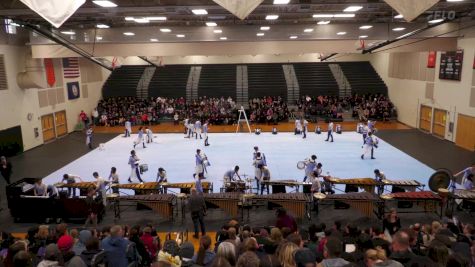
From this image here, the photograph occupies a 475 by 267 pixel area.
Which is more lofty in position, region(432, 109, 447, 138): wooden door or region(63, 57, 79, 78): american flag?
region(63, 57, 79, 78): american flag

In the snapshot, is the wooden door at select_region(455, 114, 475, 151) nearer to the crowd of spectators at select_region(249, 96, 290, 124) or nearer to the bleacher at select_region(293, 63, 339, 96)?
the crowd of spectators at select_region(249, 96, 290, 124)

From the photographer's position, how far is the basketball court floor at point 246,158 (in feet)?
61.2

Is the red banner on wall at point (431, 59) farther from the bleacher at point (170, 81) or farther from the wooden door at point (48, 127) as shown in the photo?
the wooden door at point (48, 127)

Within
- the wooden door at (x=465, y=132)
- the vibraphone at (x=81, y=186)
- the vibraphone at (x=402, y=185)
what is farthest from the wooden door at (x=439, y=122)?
the vibraphone at (x=81, y=186)

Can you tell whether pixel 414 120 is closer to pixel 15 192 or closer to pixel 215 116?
pixel 215 116

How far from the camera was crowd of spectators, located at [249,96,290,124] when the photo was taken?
112 feet

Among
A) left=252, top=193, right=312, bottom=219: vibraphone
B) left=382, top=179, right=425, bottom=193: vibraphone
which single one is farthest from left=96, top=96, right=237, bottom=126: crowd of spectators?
left=252, top=193, right=312, bottom=219: vibraphone

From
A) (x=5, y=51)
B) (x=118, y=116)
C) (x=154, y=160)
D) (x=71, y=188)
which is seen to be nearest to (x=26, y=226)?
(x=71, y=188)

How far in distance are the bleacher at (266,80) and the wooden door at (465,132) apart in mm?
18318

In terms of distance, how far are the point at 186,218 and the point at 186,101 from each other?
2652 cm

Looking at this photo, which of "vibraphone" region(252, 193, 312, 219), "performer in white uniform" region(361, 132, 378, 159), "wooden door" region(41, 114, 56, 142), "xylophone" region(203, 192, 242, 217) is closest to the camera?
"vibraphone" region(252, 193, 312, 219)

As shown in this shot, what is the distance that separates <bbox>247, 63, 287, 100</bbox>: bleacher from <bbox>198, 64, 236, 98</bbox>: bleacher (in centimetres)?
190

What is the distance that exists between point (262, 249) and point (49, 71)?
25736 mm

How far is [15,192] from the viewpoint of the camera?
1377cm
